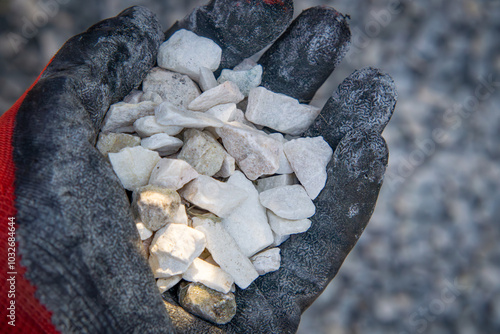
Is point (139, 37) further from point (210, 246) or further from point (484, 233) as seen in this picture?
point (484, 233)

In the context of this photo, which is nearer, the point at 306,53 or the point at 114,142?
the point at 114,142

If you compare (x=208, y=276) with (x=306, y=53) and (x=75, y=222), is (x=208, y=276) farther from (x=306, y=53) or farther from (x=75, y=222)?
(x=306, y=53)

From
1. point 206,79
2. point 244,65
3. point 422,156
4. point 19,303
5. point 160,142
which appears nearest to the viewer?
point 19,303

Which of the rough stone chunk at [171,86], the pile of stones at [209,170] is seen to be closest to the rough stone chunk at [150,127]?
the pile of stones at [209,170]

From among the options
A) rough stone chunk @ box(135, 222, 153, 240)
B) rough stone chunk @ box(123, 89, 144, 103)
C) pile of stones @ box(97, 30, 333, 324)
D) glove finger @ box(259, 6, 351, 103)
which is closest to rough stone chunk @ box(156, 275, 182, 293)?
pile of stones @ box(97, 30, 333, 324)

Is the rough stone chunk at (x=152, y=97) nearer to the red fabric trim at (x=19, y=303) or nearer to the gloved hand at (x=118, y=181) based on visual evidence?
the gloved hand at (x=118, y=181)

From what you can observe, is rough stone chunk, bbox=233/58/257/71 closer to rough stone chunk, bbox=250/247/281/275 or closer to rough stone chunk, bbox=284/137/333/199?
rough stone chunk, bbox=284/137/333/199

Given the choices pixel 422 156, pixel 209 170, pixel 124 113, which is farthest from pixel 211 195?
pixel 422 156

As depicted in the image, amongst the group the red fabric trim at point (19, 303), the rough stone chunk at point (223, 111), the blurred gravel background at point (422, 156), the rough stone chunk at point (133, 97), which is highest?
the rough stone chunk at point (133, 97)
